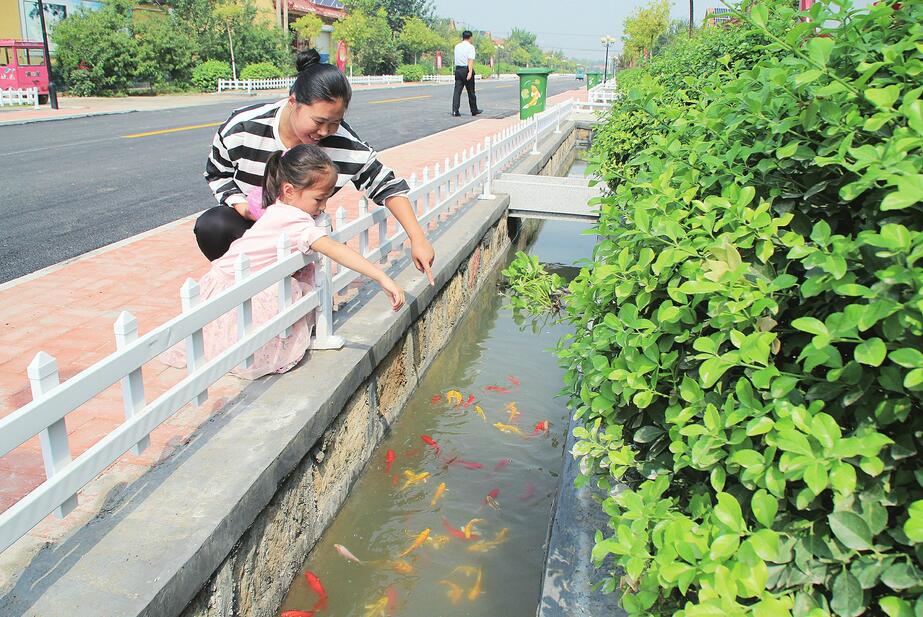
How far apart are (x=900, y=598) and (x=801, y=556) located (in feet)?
0.49

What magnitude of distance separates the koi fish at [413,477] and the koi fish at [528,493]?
21.1 inches

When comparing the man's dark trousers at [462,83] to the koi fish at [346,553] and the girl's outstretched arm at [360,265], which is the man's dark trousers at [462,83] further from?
the koi fish at [346,553]

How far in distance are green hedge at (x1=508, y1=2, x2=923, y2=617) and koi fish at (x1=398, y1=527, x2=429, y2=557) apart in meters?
1.72

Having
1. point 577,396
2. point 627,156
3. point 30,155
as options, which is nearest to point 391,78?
point 30,155

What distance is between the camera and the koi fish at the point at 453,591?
10.6 ft

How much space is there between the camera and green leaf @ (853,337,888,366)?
112 centimetres

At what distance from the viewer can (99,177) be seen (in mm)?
10211

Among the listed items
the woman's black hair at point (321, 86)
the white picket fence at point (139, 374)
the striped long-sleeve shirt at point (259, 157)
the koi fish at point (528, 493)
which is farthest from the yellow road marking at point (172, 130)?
the koi fish at point (528, 493)

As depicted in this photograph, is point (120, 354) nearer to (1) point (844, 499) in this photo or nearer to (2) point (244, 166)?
(2) point (244, 166)

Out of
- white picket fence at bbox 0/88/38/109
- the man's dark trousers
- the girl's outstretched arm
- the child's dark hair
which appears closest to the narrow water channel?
the girl's outstretched arm

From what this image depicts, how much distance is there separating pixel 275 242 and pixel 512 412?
85.0 inches

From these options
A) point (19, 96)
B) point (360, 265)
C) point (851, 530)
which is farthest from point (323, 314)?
point (19, 96)

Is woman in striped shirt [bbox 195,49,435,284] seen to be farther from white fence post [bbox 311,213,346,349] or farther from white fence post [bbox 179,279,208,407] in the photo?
white fence post [bbox 179,279,208,407]

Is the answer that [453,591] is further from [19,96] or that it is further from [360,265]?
[19,96]
